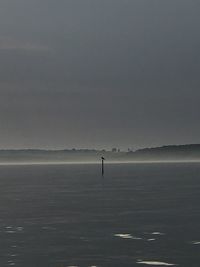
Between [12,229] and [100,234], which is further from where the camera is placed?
[12,229]

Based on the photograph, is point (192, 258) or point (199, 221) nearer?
point (192, 258)

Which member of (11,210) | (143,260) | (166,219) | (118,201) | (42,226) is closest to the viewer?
(143,260)

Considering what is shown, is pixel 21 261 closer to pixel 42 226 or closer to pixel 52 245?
pixel 52 245

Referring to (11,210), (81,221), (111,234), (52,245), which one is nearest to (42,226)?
(81,221)

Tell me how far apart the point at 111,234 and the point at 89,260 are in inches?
483

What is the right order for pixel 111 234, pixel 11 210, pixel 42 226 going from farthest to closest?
1. pixel 11 210
2. pixel 42 226
3. pixel 111 234

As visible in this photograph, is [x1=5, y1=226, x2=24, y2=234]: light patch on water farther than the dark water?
Yes

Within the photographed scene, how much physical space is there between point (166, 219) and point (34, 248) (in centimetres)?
2219

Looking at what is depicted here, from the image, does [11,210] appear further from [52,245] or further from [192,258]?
[192,258]

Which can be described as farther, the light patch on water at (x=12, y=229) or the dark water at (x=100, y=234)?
the light patch on water at (x=12, y=229)

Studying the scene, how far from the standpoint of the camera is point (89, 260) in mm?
40344

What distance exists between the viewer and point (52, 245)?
46531 mm

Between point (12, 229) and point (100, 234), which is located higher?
point (12, 229)

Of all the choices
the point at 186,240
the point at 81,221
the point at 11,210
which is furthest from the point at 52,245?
the point at 11,210
